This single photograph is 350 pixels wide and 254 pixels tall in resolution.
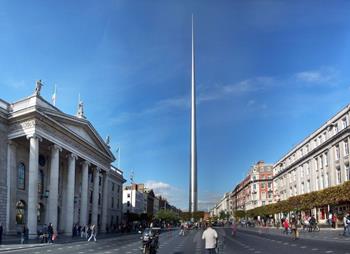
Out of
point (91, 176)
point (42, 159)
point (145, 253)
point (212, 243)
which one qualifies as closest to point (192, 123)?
point (91, 176)

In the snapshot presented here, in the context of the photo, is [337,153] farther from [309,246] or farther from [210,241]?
[210,241]

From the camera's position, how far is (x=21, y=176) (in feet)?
203

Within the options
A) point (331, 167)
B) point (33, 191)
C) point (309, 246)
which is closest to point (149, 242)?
point (309, 246)

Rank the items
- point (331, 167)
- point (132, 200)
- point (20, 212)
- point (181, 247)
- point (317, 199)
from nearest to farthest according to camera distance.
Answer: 1. point (181, 247)
2. point (20, 212)
3. point (317, 199)
4. point (331, 167)
5. point (132, 200)

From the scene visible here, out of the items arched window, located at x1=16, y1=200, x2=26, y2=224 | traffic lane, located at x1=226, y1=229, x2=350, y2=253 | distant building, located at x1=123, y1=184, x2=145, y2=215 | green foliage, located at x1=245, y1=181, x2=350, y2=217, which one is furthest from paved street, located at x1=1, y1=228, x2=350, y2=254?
distant building, located at x1=123, y1=184, x2=145, y2=215

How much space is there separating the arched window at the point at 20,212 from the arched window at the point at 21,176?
6.89ft

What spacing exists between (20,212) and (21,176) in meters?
4.82

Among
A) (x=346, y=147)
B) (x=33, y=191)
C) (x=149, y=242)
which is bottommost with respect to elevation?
(x=149, y=242)

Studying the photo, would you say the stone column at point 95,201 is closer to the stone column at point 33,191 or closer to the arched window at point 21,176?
the arched window at point 21,176

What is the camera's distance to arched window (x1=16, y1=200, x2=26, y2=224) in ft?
197

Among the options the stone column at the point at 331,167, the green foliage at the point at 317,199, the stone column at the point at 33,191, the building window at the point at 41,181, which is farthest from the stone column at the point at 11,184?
the stone column at the point at 331,167

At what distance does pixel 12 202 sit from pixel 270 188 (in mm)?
137563

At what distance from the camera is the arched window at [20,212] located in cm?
5997

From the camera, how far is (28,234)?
53.9 metres
